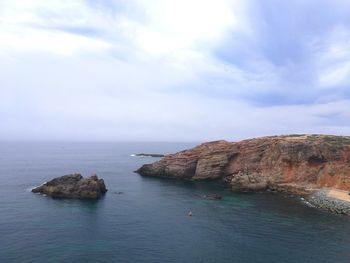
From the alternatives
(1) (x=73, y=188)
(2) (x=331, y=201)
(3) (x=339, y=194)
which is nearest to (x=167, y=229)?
(1) (x=73, y=188)

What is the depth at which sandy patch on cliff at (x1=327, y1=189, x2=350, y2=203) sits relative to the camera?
3770 inches

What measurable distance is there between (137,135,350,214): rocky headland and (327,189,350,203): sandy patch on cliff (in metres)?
2.47

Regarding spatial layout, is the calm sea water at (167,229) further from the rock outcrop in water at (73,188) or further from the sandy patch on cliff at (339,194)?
the sandy patch on cliff at (339,194)

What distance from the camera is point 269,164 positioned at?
122438 mm

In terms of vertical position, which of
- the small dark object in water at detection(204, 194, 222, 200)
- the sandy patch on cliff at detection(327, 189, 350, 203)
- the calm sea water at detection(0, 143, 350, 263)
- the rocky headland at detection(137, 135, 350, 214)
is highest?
the rocky headland at detection(137, 135, 350, 214)

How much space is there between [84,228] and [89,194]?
27.6 metres

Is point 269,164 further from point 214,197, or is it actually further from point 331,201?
point 331,201

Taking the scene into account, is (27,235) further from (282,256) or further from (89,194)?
(282,256)

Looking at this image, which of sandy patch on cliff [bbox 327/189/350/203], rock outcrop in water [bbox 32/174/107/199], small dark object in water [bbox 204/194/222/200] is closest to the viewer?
sandy patch on cliff [bbox 327/189/350/203]

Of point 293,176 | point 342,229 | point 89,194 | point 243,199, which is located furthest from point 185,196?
point 342,229

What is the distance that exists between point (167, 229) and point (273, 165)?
60261 mm

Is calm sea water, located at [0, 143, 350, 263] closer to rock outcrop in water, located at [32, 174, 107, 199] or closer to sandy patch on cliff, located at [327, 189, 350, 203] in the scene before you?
rock outcrop in water, located at [32, 174, 107, 199]

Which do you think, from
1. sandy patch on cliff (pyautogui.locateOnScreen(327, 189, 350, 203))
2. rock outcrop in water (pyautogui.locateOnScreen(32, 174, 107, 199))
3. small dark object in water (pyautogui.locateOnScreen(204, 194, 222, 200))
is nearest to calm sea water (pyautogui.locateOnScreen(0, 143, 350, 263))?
small dark object in water (pyautogui.locateOnScreen(204, 194, 222, 200))

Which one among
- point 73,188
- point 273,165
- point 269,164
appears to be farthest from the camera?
point 269,164
